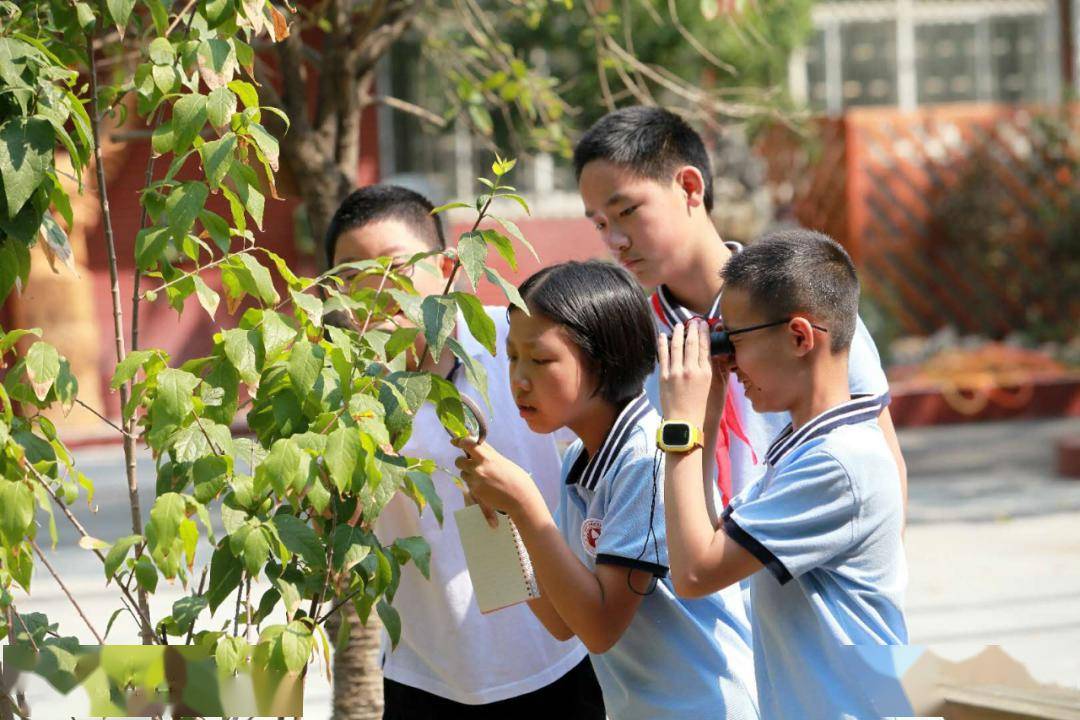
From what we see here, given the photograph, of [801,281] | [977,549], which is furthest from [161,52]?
[977,549]

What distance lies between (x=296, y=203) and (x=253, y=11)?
323 inches

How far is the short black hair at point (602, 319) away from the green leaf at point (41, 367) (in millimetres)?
696

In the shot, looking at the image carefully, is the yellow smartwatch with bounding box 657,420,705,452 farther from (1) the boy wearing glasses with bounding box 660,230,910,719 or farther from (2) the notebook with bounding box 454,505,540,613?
(2) the notebook with bounding box 454,505,540,613

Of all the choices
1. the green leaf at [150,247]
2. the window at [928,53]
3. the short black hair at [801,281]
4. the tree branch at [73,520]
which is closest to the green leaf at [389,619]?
the tree branch at [73,520]

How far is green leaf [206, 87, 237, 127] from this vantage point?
71.5 inches

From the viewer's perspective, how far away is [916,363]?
10531 mm

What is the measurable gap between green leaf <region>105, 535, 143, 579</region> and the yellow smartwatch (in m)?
0.69

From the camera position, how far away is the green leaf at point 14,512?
1744 millimetres

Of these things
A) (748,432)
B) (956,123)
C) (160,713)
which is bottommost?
(160,713)

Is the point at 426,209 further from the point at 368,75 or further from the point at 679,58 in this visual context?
the point at 679,58

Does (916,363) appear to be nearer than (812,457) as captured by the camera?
No

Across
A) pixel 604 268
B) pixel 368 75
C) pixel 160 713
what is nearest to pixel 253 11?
pixel 604 268

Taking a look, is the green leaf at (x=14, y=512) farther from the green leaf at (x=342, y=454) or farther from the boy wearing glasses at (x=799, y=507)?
the boy wearing glasses at (x=799, y=507)

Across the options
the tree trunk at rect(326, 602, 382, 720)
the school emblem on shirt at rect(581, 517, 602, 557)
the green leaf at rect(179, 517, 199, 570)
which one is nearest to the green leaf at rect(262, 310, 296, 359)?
the green leaf at rect(179, 517, 199, 570)
